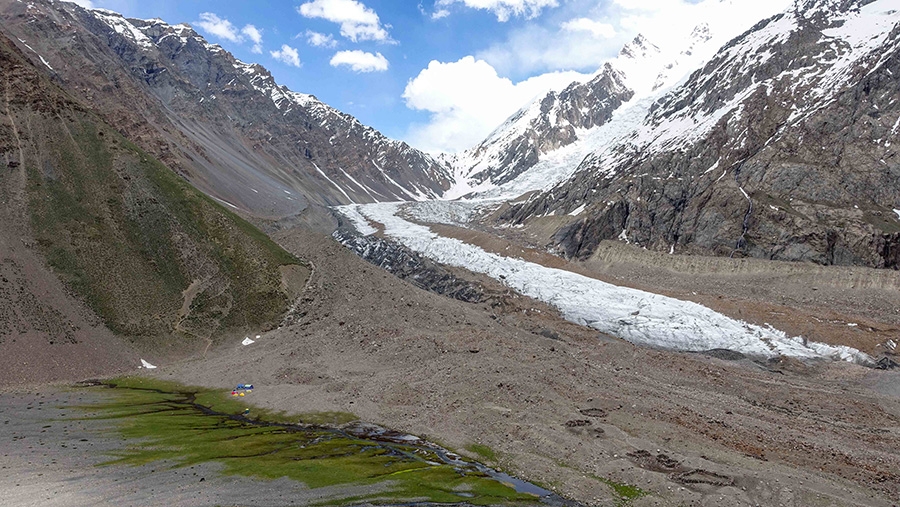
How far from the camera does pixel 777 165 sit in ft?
308

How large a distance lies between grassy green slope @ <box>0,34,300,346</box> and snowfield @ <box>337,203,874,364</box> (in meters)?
36.5

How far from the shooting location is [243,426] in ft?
119

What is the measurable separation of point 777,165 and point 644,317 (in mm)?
45849

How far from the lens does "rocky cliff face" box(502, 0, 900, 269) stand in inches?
3327

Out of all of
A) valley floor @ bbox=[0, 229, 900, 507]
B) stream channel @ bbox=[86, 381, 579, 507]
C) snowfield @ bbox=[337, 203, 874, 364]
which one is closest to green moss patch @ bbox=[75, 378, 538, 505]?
stream channel @ bbox=[86, 381, 579, 507]

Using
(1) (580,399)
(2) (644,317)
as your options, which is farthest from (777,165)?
(1) (580,399)

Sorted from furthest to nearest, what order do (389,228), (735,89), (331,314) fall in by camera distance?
(389,228)
(735,89)
(331,314)

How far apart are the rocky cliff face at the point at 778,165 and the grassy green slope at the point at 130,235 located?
63.4m

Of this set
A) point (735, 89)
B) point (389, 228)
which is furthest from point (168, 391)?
point (735, 89)

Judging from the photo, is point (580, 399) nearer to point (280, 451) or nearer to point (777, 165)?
point (280, 451)

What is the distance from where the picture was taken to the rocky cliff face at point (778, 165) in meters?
84.5

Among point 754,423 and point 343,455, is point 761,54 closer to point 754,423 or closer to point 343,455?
point 754,423

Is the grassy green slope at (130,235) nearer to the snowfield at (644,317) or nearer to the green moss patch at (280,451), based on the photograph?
the green moss patch at (280,451)

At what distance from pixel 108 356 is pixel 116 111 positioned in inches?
3988
